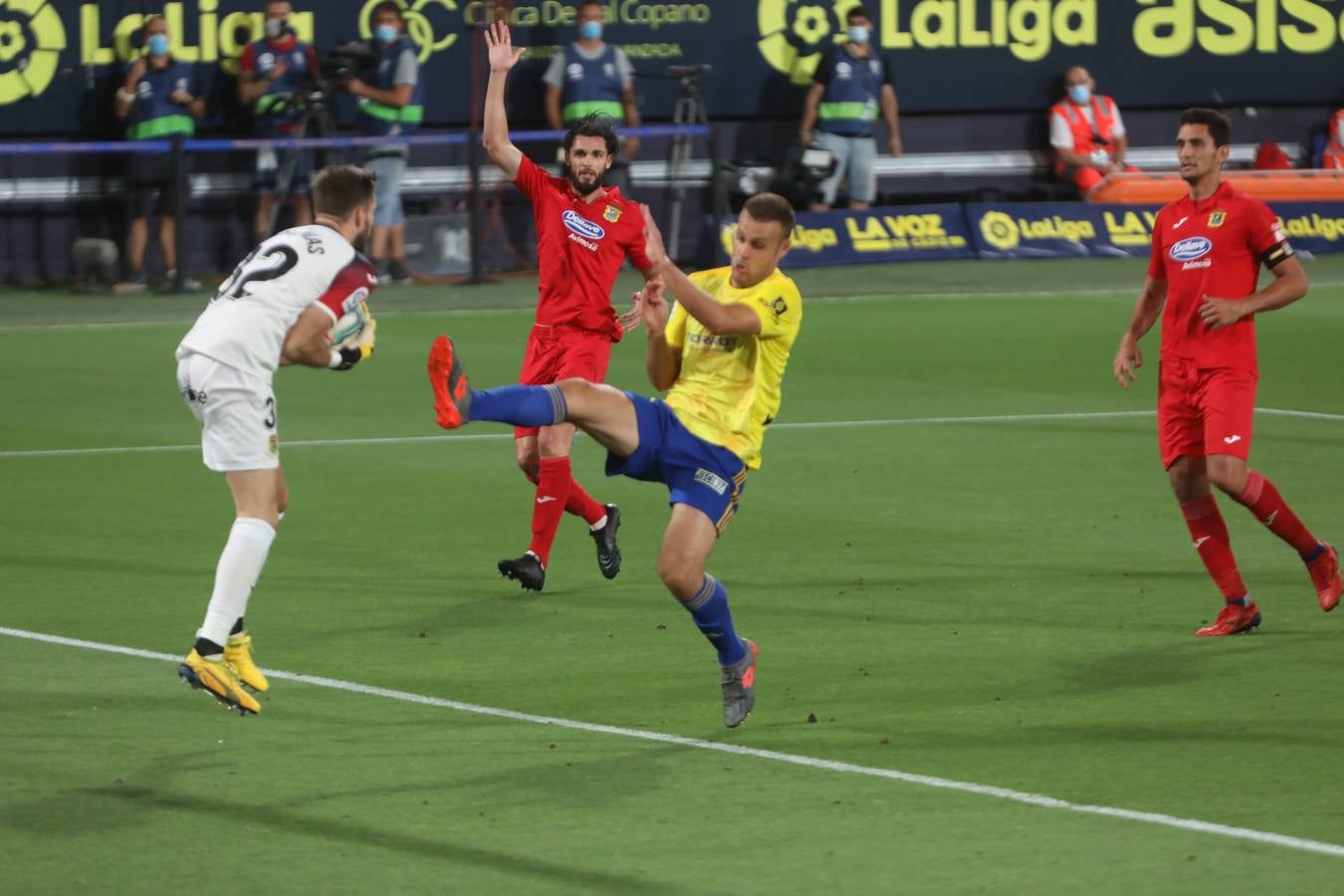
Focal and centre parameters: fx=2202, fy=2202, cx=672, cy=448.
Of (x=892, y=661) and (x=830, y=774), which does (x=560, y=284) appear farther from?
(x=830, y=774)

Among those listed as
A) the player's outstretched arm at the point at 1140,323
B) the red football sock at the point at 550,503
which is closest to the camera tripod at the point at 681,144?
the red football sock at the point at 550,503

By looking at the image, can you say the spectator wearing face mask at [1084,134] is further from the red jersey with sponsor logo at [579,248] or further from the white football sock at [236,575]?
the white football sock at [236,575]

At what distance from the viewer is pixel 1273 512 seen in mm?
9438

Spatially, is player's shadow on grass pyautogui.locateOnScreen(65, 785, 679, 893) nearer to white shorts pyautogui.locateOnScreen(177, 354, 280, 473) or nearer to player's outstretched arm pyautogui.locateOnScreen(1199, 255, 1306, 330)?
white shorts pyautogui.locateOnScreen(177, 354, 280, 473)

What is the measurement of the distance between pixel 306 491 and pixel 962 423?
4.92 metres

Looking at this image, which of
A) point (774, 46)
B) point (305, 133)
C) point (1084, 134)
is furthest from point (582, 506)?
point (1084, 134)

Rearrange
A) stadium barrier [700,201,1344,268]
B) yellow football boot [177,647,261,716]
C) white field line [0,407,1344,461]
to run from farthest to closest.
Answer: stadium barrier [700,201,1344,268]
white field line [0,407,1344,461]
yellow football boot [177,647,261,716]

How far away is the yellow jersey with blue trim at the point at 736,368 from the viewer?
8055 millimetres

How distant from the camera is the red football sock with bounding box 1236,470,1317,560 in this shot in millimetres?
9352

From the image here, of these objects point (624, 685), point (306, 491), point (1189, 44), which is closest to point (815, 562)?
point (624, 685)

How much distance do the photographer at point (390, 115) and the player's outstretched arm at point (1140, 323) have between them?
50.7 ft

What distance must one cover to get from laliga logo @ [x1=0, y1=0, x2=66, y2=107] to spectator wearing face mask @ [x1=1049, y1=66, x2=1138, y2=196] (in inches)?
481

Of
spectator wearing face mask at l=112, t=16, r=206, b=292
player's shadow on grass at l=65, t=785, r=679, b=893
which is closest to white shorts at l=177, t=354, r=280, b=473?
player's shadow on grass at l=65, t=785, r=679, b=893

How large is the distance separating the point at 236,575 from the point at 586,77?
721 inches
